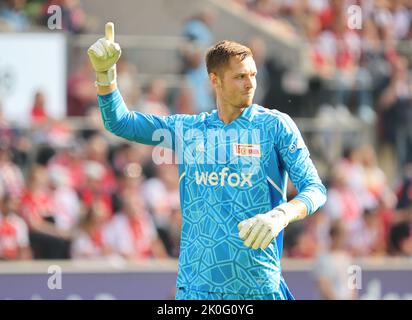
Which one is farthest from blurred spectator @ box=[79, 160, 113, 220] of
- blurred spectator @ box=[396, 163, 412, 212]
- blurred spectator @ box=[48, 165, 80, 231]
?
blurred spectator @ box=[396, 163, 412, 212]

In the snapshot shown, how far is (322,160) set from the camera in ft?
50.0

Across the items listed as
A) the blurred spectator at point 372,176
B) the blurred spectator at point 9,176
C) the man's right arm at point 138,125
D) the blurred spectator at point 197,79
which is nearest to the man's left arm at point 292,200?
the man's right arm at point 138,125

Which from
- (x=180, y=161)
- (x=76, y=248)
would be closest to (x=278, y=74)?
(x=76, y=248)

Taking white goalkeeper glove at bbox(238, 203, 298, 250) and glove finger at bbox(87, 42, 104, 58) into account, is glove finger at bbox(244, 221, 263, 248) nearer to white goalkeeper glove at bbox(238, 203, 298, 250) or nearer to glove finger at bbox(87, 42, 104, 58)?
white goalkeeper glove at bbox(238, 203, 298, 250)

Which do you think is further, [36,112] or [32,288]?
[36,112]

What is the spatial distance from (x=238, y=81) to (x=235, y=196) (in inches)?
26.3

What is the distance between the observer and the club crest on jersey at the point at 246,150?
6.50 metres

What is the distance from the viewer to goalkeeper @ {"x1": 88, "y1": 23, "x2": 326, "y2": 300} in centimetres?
647

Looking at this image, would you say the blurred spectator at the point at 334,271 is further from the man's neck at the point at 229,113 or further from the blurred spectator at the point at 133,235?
the man's neck at the point at 229,113

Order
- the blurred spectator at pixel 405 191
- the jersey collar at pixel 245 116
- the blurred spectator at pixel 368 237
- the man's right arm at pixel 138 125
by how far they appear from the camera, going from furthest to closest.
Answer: the blurred spectator at pixel 405 191
the blurred spectator at pixel 368 237
the man's right arm at pixel 138 125
the jersey collar at pixel 245 116

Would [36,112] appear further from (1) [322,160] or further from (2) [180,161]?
(2) [180,161]

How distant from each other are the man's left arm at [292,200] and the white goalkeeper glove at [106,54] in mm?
1045

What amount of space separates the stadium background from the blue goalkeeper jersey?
19.9 feet

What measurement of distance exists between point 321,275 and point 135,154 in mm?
2787
